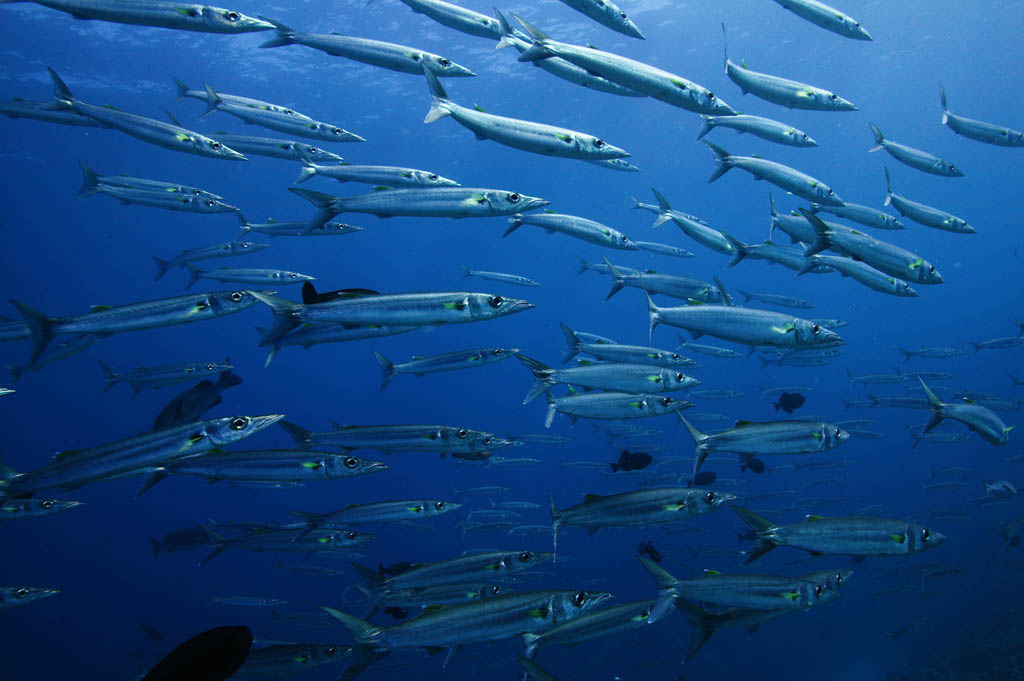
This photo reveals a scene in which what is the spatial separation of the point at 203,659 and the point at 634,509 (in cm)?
323

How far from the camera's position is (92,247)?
4469cm

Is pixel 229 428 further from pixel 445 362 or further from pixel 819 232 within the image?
pixel 819 232

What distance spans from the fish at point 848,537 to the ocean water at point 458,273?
4.98 ft

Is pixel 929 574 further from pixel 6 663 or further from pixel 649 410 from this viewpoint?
pixel 6 663

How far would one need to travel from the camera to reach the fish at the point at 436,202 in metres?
4.91

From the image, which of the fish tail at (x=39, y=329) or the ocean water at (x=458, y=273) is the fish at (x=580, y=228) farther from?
the fish tail at (x=39, y=329)

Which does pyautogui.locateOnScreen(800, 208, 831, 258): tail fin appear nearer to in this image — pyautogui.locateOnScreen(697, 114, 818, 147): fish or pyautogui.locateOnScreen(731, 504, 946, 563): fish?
pyautogui.locateOnScreen(697, 114, 818, 147): fish

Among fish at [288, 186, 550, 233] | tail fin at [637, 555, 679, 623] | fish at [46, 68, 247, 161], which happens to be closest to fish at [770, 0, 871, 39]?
fish at [288, 186, 550, 233]

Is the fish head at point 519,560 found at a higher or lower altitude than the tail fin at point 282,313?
lower

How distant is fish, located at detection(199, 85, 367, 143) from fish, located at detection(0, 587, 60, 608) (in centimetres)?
561

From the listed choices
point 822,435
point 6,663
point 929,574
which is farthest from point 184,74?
point 929,574

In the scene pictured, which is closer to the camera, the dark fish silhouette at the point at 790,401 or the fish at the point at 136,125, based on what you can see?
the fish at the point at 136,125

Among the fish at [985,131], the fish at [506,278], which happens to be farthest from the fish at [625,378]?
the fish at [985,131]

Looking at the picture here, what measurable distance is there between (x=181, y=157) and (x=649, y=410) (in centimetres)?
3516
